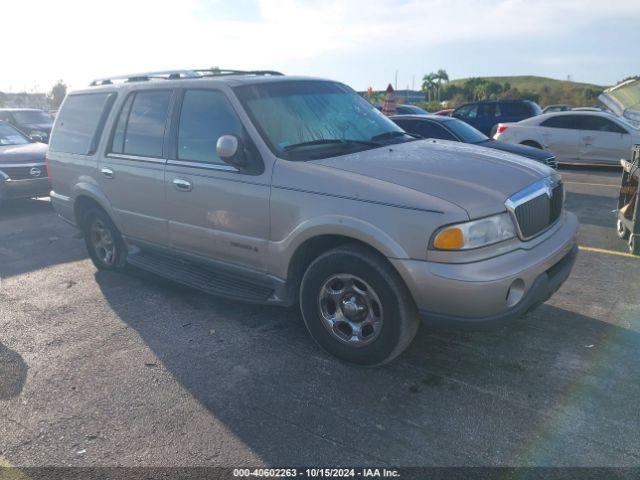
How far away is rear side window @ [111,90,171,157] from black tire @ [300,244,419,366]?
199 centimetres

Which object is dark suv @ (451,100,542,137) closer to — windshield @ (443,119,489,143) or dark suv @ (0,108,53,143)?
windshield @ (443,119,489,143)

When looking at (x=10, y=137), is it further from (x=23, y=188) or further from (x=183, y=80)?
(x=183, y=80)

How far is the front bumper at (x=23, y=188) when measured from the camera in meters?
9.35

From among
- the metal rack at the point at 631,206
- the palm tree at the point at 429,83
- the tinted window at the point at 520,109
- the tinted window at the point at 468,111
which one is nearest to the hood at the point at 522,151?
the metal rack at the point at 631,206

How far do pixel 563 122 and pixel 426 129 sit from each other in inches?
218

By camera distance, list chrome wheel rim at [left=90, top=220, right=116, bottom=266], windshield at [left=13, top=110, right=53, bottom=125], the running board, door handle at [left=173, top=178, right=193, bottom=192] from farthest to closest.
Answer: windshield at [left=13, top=110, right=53, bottom=125] → chrome wheel rim at [left=90, top=220, right=116, bottom=266] → door handle at [left=173, top=178, right=193, bottom=192] → the running board

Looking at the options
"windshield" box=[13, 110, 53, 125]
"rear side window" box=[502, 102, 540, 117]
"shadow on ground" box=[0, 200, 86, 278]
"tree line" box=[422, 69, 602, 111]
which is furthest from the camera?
"tree line" box=[422, 69, 602, 111]

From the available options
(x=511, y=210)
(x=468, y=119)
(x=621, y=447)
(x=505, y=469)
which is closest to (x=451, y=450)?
(x=505, y=469)

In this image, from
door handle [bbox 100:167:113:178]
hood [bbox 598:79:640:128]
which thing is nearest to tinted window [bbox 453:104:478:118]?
hood [bbox 598:79:640:128]

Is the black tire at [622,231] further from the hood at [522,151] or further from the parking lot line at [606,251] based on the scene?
the hood at [522,151]

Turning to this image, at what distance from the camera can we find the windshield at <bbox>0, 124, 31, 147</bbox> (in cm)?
1052

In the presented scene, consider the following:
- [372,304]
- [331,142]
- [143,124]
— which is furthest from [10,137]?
[372,304]

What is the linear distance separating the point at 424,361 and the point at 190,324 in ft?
6.54

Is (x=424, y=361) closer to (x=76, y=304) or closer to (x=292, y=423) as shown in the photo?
(x=292, y=423)
